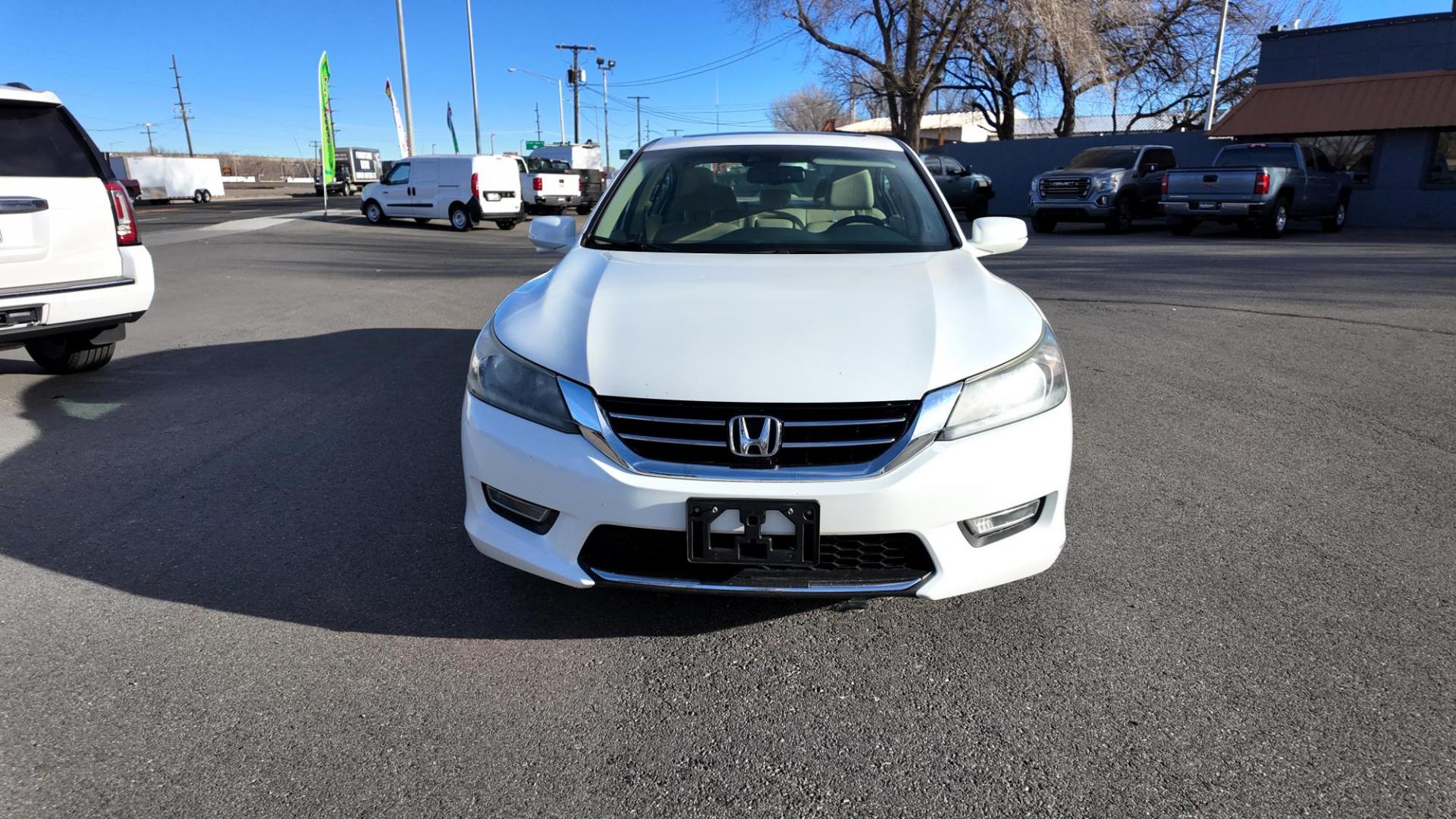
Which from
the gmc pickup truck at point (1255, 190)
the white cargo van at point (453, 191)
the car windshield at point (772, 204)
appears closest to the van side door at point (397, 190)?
the white cargo van at point (453, 191)

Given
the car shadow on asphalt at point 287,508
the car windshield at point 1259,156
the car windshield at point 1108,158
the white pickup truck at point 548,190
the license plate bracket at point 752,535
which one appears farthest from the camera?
the white pickup truck at point 548,190

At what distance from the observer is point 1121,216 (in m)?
19.2

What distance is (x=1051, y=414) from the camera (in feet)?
8.79

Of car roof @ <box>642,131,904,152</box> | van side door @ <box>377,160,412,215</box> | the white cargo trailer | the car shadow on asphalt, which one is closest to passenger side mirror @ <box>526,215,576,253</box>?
car roof @ <box>642,131,904,152</box>

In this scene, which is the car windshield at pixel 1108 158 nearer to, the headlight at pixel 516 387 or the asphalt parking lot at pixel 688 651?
the asphalt parking lot at pixel 688 651

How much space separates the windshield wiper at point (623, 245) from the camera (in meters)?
3.63

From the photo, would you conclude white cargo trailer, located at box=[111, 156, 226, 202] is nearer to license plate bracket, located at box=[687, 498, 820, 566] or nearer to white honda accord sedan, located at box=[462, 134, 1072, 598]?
white honda accord sedan, located at box=[462, 134, 1072, 598]

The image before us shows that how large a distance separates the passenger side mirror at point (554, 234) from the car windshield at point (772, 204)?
0.21 metres

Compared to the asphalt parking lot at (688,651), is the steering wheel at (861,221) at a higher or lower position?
higher

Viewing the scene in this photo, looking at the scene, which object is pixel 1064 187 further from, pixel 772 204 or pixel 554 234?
pixel 554 234

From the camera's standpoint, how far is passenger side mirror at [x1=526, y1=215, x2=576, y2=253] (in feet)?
13.6

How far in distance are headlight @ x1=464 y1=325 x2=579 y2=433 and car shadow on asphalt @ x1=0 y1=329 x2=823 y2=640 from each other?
2.36ft

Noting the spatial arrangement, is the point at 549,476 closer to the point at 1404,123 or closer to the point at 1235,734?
the point at 1235,734

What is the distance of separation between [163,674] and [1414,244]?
752 inches
